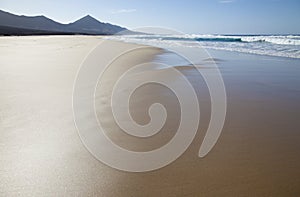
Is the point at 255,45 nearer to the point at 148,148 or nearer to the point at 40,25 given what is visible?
the point at 148,148

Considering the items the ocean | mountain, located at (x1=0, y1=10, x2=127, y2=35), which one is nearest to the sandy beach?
the ocean

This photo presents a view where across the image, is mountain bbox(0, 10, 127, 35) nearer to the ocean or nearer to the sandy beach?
the ocean

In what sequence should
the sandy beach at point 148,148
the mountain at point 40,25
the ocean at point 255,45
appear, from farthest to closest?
the mountain at point 40,25 < the ocean at point 255,45 < the sandy beach at point 148,148

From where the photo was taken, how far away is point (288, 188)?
2.14m

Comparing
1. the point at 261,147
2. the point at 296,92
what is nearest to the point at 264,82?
the point at 296,92

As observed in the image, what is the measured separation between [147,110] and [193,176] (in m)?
1.94

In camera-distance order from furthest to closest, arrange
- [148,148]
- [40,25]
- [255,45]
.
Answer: [40,25], [255,45], [148,148]

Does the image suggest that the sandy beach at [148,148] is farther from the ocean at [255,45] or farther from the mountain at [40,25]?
the mountain at [40,25]

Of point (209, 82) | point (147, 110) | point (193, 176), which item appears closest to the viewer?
point (193, 176)

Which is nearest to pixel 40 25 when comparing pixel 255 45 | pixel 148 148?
pixel 255 45

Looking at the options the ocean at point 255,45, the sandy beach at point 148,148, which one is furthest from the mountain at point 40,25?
the sandy beach at point 148,148

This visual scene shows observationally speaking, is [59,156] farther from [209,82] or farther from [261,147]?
[209,82]

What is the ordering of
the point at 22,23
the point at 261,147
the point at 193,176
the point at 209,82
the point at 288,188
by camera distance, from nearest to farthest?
the point at 288,188 < the point at 193,176 < the point at 261,147 < the point at 209,82 < the point at 22,23

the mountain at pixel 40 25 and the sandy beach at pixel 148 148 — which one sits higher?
the sandy beach at pixel 148 148
